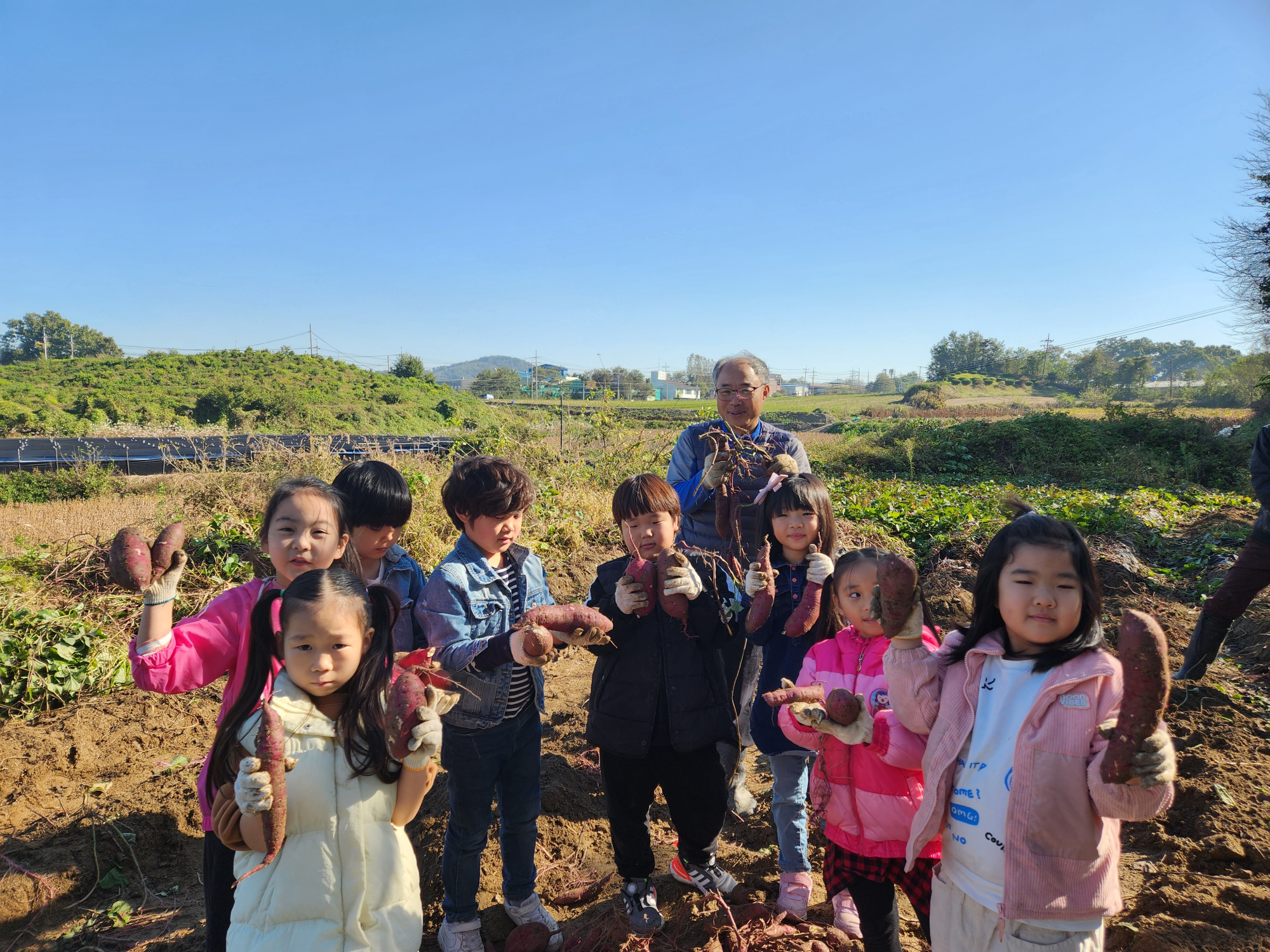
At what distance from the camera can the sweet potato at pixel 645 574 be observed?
2221 millimetres

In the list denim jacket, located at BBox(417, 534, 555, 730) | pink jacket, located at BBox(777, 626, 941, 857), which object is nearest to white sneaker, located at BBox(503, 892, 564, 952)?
denim jacket, located at BBox(417, 534, 555, 730)

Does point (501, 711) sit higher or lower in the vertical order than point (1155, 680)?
lower

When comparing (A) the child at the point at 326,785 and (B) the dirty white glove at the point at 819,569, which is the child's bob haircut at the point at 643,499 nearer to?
(B) the dirty white glove at the point at 819,569

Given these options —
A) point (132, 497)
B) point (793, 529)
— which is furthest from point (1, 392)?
point (793, 529)

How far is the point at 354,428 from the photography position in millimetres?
32531

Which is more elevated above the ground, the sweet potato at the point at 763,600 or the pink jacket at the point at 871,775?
the sweet potato at the point at 763,600

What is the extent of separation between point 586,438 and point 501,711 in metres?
7.92

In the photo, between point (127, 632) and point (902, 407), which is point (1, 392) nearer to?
point (127, 632)

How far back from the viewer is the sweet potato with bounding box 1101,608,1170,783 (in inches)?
47.9

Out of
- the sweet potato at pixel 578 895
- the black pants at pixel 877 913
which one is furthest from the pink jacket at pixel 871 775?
the sweet potato at pixel 578 895

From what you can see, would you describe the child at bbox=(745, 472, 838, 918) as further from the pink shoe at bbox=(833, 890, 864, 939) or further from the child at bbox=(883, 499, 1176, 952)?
A: the child at bbox=(883, 499, 1176, 952)

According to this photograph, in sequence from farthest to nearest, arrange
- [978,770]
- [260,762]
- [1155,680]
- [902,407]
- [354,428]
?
[902,407] → [354,428] → [978,770] → [260,762] → [1155,680]

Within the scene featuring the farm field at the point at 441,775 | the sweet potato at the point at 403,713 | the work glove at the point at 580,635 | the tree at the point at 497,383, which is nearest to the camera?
the sweet potato at the point at 403,713

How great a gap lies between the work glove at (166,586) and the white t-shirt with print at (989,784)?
199cm
